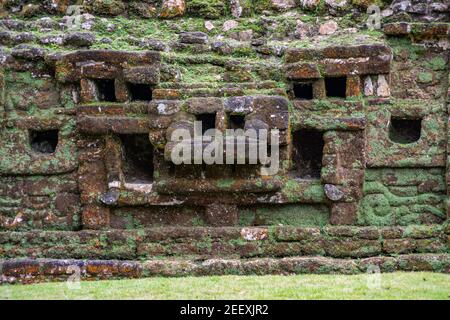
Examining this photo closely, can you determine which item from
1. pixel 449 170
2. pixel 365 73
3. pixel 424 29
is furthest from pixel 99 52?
pixel 449 170

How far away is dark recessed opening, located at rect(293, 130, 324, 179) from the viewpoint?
336 inches

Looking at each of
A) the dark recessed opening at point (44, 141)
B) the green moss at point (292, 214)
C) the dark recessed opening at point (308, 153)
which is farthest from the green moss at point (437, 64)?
the dark recessed opening at point (44, 141)

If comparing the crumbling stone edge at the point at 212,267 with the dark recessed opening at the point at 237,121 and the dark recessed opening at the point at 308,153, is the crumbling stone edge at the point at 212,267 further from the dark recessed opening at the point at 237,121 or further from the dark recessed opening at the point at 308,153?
the dark recessed opening at the point at 237,121

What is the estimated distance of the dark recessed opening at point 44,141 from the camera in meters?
8.72

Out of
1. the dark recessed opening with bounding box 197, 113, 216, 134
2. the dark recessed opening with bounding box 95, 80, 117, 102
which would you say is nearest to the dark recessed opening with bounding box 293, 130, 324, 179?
the dark recessed opening with bounding box 197, 113, 216, 134

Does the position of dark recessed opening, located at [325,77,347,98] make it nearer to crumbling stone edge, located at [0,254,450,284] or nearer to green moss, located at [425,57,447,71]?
green moss, located at [425,57,447,71]

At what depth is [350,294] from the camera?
6406 millimetres

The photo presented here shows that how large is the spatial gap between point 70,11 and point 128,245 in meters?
3.56

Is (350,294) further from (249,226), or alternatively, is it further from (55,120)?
(55,120)

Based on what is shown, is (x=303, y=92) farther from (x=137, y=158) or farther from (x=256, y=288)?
(x=256, y=288)

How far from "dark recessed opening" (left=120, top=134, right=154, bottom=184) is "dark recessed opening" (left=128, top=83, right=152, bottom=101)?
525mm

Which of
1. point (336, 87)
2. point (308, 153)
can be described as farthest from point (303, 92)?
point (308, 153)

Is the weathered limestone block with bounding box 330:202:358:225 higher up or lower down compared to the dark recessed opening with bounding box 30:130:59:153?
lower down

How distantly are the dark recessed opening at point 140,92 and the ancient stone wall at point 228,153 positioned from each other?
4 centimetres
